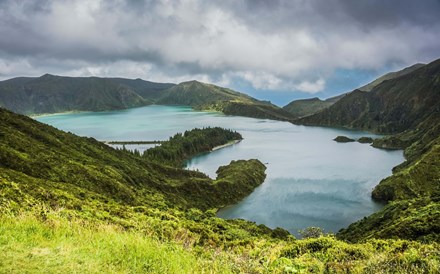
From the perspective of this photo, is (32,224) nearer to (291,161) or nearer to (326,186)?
(326,186)

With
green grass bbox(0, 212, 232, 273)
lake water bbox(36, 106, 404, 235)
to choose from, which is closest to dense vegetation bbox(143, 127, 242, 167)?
lake water bbox(36, 106, 404, 235)

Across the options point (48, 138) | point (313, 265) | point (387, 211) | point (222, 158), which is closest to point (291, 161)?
point (222, 158)

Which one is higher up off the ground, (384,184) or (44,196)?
(44,196)

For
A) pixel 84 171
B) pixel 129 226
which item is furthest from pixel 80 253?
pixel 84 171

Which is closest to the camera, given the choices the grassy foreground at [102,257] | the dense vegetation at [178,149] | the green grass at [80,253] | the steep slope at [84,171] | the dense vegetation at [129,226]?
the green grass at [80,253]

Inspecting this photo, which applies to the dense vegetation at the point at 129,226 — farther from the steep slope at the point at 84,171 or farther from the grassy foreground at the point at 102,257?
the steep slope at the point at 84,171

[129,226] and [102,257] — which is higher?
[102,257]

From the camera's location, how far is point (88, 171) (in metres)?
61.4

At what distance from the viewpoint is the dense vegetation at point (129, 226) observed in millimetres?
11352

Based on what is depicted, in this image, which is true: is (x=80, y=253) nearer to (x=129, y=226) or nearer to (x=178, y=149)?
(x=129, y=226)

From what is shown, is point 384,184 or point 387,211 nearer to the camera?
point 387,211

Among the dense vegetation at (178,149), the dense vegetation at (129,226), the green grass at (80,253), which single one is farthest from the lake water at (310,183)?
the green grass at (80,253)

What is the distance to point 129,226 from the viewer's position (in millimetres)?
26312

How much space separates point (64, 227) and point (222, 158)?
499ft
